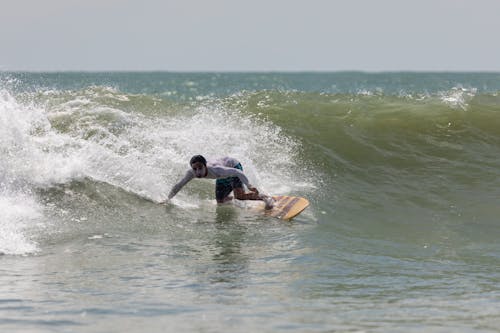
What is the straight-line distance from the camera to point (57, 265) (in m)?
8.48

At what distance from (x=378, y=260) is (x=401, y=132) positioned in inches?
395

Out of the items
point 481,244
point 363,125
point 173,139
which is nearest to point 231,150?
point 173,139

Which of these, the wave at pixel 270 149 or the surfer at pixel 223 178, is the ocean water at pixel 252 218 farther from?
the surfer at pixel 223 178

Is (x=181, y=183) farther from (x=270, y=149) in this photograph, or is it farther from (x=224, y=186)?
(x=270, y=149)

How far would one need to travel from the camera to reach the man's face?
11.6 meters

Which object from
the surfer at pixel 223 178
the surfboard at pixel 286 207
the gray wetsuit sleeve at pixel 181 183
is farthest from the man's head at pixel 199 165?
the surfboard at pixel 286 207

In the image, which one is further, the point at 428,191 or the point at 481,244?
the point at 428,191

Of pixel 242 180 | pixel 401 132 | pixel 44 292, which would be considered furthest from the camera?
pixel 401 132

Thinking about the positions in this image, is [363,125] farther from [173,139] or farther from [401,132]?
[173,139]

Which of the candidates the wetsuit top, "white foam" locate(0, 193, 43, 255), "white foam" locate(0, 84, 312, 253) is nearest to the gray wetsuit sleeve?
the wetsuit top

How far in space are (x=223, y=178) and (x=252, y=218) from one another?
1056 millimetres

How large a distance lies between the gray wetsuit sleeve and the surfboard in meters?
1.19

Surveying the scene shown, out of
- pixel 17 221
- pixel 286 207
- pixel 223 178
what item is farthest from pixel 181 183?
pixel 17 221

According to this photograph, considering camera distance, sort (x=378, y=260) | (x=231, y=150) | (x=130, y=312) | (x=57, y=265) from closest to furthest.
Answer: (x=130, y=312) → (x=57, y=265) → (x=378, y=260) → (x=231, y=150)
